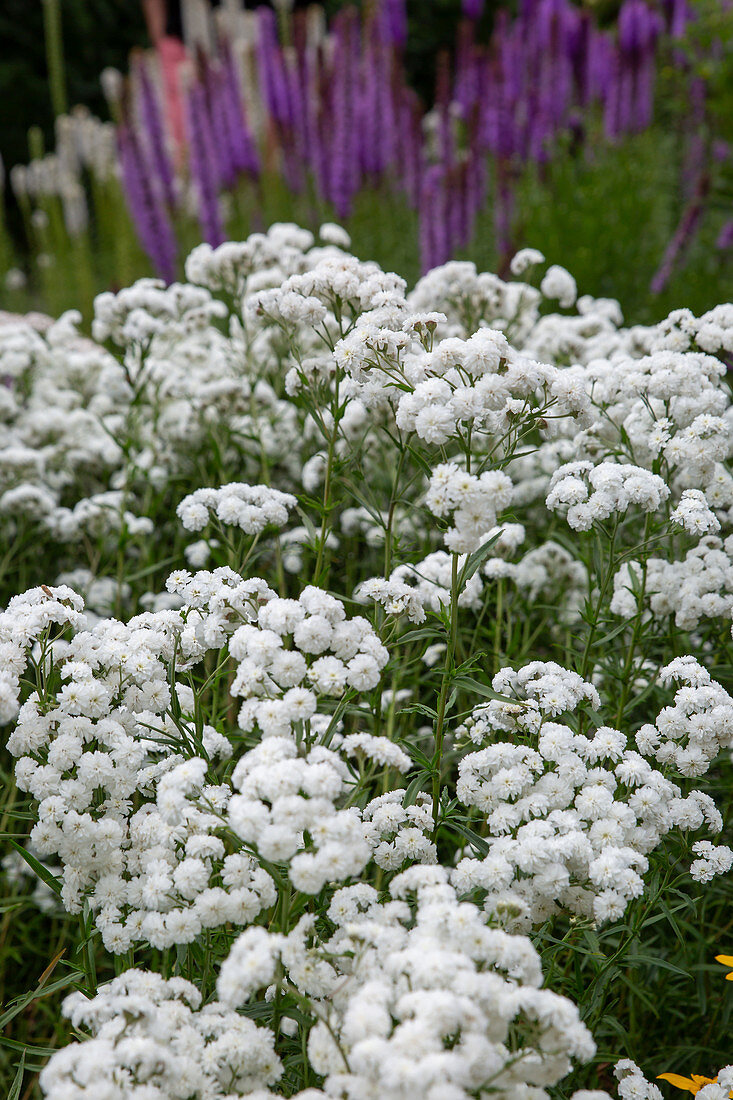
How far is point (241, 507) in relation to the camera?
2.51 metres

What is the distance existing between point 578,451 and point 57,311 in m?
7.63

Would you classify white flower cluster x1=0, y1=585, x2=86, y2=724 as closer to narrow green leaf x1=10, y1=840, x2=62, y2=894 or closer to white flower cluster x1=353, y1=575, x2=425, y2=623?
narrow green leaf x1=10, y1=840, x2=62, y2=894

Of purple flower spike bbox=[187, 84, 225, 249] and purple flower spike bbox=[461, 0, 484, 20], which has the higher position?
purple flower spike bbox=[461, 0, 484, 20]

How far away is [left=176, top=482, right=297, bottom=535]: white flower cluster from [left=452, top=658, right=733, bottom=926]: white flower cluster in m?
0.75

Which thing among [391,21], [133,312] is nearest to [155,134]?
[391,21]

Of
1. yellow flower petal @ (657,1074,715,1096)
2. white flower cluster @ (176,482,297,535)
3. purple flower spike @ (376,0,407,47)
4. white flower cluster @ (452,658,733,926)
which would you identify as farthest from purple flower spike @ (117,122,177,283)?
yellow flower petal @ (657,1074,715,1096)

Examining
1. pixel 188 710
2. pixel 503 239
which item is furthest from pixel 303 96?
pixel 188 710

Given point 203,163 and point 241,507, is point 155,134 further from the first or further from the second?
point 241,507

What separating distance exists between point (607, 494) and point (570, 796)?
733 mm

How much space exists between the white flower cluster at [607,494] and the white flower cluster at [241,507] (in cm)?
72

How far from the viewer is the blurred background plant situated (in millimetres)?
6922

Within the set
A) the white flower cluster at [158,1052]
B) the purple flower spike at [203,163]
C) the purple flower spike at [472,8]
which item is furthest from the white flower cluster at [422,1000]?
the purple flower spike at [472,8]

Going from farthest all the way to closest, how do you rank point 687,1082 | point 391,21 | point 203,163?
point 391,21 < point 203,163 < point 687,1082

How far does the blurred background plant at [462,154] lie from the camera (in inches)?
273
